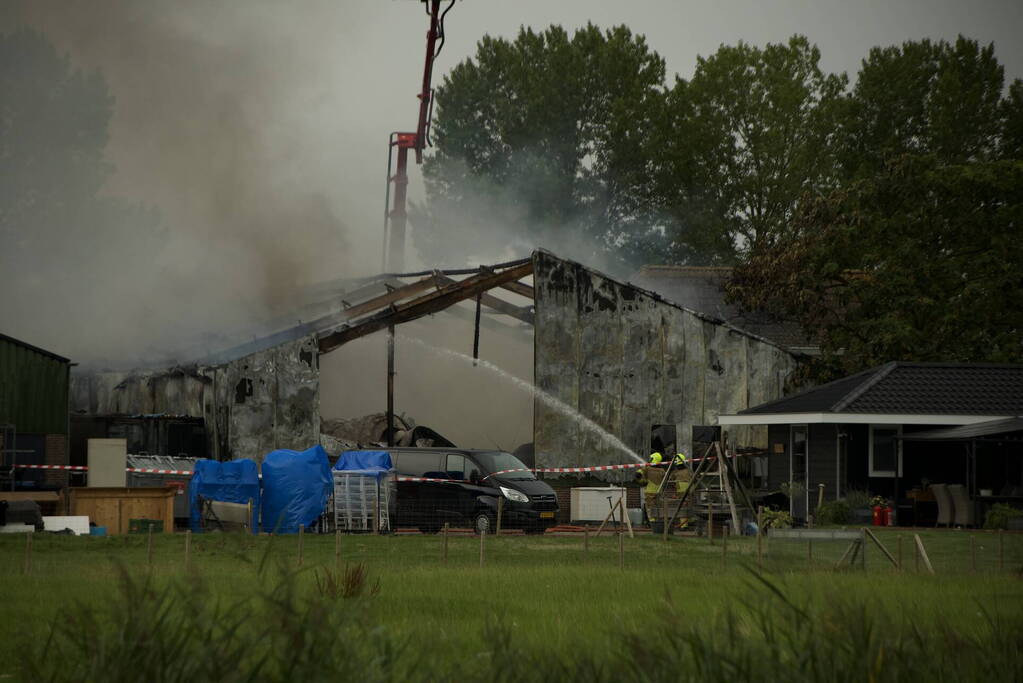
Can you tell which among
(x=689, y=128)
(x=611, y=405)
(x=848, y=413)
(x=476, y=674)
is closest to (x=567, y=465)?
(x=611, y=405)

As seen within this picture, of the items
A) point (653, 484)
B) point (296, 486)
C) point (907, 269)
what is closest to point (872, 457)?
point (653, 484)

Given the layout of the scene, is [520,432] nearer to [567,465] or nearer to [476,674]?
[567,465]

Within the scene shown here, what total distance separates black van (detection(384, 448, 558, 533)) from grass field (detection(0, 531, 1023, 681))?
254 cm

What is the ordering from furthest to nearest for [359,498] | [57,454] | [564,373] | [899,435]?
[564,373]
[57,454]
[899,435]
[359,498]

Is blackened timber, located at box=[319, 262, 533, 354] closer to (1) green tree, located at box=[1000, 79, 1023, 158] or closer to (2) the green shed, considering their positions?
(2) the green shed

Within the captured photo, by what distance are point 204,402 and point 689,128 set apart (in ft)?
116

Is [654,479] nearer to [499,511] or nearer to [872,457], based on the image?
[499,511]

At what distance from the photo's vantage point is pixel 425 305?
33875 mm

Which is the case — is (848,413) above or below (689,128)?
below

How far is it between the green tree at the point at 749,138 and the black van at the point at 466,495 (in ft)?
120

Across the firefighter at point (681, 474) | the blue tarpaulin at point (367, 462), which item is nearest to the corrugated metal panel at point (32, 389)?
the blue tarpaulin at point (367, 462)

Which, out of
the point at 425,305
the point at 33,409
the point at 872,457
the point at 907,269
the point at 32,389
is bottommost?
the point at 872,457

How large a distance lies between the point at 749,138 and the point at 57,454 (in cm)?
3960

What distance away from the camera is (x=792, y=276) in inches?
1518
